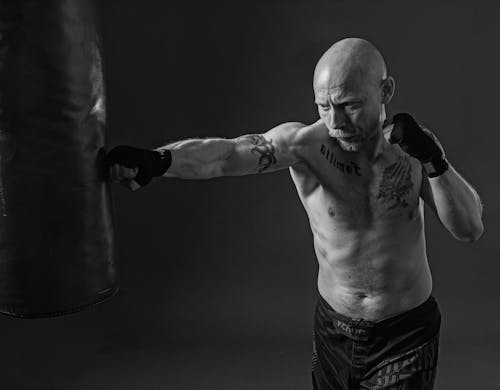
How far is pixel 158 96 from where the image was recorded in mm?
4227

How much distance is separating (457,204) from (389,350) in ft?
1.94

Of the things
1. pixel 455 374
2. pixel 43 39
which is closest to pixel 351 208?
pixel 43 39

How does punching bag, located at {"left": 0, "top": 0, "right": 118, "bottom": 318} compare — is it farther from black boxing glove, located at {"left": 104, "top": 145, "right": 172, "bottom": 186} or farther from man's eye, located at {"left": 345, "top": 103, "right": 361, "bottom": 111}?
man's eye, located at {"left": 345, "top": 103, "right": 361, "bottom": 111}

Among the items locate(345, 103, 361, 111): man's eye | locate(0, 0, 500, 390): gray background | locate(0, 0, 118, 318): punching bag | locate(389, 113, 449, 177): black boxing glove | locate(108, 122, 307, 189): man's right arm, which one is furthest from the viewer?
locate(0, 0, 500, 390): gray background

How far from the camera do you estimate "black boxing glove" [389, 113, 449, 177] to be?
83.4 inches

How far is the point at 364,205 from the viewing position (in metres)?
2.50

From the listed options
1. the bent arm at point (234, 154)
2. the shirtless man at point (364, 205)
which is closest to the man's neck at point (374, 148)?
the shirtless man at point (364, 205)

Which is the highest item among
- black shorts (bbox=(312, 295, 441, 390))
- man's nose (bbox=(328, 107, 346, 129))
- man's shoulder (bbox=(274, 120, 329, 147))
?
man's nose (bbox=(328, 107, 346, 129))

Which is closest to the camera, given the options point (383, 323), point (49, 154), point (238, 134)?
point (49, 154)

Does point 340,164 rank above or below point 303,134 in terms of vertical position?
below

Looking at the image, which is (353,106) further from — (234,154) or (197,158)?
(197,158)

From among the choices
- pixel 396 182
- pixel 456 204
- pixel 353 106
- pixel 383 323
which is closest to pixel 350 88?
pixel 353 106

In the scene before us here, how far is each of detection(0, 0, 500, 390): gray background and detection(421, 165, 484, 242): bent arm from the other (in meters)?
1.79

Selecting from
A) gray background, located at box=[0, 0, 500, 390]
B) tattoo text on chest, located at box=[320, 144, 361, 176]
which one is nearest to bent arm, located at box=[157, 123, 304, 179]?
tattoo text on chest, located at box=[320, 144, 361, 176]
